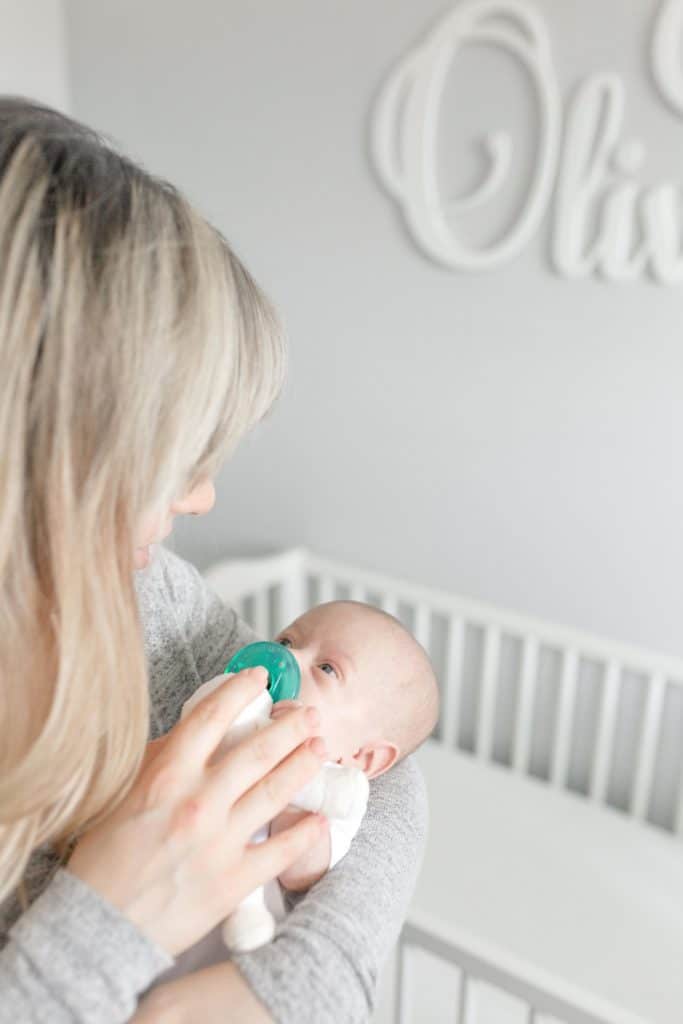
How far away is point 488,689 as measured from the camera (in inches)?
68.1

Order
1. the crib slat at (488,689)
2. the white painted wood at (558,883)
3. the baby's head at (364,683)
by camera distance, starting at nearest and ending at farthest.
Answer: the baby's head at (364,683)
the white painted wood at (558,883)
the crib slat at (488,689)

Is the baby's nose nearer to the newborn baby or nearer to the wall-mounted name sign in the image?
the newborn baby

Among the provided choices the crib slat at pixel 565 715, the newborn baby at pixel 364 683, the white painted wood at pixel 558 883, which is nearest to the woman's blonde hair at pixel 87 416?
the newborn baby at pixel 364 683

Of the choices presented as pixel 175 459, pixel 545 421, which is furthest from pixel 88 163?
pixel 545 421

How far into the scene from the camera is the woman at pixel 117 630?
492 millimetres

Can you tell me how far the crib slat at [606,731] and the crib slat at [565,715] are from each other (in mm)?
59

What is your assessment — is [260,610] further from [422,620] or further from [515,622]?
[515,622]

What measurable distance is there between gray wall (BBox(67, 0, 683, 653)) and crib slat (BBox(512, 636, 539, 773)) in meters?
0.09

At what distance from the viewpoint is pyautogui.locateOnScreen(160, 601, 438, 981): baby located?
0.88 meters

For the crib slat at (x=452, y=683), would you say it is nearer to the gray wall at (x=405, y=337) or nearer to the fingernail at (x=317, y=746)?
the gray wall at (x=405, y=337)

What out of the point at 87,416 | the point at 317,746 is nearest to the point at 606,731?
the point at 317,746

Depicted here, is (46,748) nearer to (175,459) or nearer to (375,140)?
(175,459)

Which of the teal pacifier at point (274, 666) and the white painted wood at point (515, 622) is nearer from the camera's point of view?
the teal pacifier at point (274, 666)

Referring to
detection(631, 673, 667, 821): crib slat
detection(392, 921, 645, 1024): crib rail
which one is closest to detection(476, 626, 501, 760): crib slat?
detection(631, 673, 667, 821): crib slat
